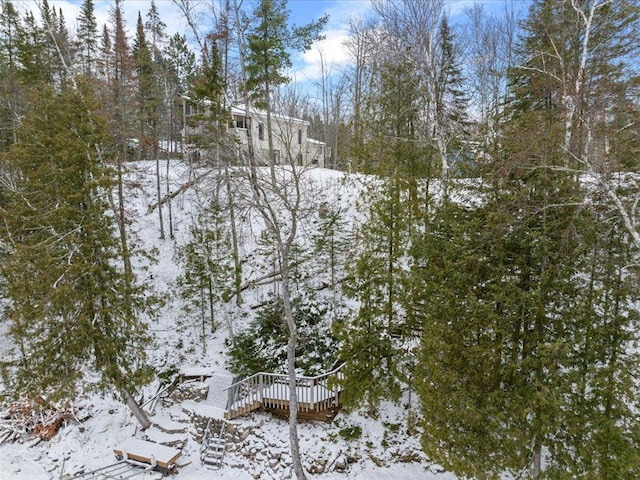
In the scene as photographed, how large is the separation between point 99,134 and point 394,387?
34.4ft

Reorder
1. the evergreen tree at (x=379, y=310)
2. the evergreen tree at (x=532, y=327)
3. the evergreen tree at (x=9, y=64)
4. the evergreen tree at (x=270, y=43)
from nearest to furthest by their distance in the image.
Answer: the evergreen tree at (x=532, y=327) → the evergreen tree at (x=379, y=310) → the evergreen tree at (x=270, y=43) → the evergreen tree at (x=9, y=64)

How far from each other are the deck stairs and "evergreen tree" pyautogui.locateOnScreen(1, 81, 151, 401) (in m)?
2.83

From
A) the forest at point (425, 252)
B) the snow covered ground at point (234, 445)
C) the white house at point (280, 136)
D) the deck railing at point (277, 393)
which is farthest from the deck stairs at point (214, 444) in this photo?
the white house at point (280, 136)

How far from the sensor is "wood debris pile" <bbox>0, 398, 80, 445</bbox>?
10.3 m

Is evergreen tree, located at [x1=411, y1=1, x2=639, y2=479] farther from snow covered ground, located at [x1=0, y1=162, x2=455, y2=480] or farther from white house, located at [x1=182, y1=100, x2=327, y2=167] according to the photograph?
white house, located at [x1=182, y1=100, x2=327, y2=167]

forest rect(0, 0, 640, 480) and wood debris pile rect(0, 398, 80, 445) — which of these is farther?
wood debris pile rect(0, 398, 80, 445)

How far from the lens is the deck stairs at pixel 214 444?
9062 mm

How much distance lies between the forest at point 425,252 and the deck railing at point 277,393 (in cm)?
70

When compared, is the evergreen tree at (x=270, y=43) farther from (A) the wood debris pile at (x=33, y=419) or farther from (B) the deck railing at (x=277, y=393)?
(A) the wood debris pile at (x=33, y=419)

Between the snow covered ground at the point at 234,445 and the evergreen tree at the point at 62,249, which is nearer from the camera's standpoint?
the evergreen tree at the point at 62,249

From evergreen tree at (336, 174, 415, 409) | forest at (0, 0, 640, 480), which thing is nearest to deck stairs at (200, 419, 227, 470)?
forest at (0, 0, 640, 480)

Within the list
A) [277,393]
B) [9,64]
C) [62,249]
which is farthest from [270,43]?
[9,64]

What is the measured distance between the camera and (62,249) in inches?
347

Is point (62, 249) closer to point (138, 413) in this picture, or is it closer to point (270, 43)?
point (138, 413)
